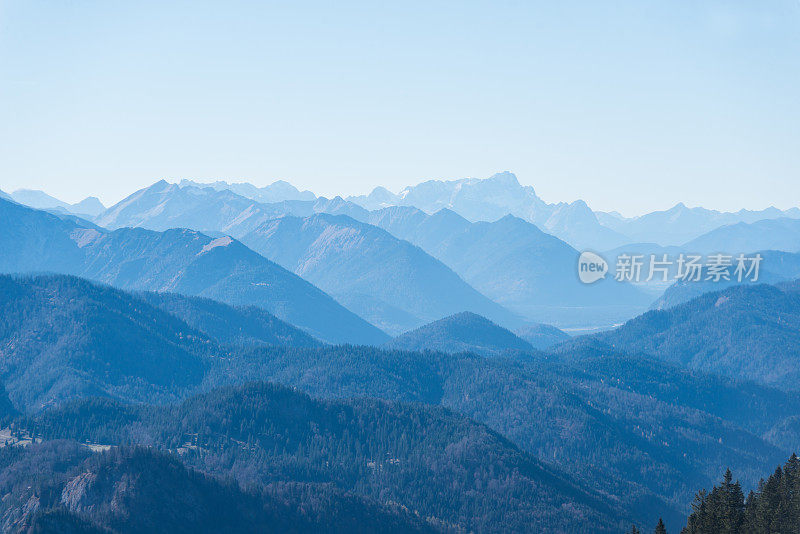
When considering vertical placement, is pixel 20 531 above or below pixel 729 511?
below

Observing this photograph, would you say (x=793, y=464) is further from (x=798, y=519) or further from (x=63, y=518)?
(x=63, y=518)

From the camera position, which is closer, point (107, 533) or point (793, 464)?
point (793, 464)

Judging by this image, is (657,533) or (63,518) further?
(63,518)

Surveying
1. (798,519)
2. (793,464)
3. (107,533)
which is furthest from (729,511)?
(107,533)

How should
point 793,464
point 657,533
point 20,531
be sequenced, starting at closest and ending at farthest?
1. point 657,533
2. point 793,464
3. point 20,531

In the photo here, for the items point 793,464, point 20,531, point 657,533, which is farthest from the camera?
point 20,531

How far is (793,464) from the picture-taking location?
159 metres

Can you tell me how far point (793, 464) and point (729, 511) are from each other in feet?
71.2

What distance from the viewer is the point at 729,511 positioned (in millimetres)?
144375

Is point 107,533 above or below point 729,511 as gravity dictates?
below

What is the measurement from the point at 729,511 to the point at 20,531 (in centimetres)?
13139

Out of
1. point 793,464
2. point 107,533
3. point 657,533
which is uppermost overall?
point 793,464

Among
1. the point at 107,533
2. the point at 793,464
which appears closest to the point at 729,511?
the point at 793,464

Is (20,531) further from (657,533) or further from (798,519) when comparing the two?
(798,519)
